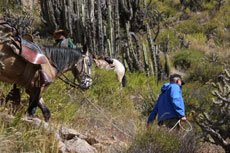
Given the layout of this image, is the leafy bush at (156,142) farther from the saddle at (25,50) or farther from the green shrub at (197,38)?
the green shrub at (197,38)

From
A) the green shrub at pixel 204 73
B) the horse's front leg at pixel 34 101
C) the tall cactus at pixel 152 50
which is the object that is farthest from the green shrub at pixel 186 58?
the horse's front leg at pixel 34 101

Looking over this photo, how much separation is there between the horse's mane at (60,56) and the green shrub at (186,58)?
1397 centimetres

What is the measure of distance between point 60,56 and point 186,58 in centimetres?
1448

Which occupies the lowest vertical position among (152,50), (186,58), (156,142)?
(186,58)

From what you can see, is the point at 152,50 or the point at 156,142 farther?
the point at 152,50

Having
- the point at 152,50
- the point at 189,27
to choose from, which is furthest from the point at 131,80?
the point at 189,27

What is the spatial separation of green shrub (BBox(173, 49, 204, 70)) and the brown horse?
45.8 feet

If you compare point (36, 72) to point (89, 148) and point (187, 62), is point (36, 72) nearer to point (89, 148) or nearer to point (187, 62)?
point (89, 148)

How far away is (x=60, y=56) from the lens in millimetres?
6062

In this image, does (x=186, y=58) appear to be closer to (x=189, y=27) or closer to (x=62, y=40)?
(x=189, y=27)

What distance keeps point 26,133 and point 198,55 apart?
17238mm

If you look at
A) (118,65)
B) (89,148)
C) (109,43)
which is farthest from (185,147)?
(109,43)

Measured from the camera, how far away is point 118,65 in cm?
1227

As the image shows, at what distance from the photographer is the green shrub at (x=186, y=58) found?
64.5 ft
